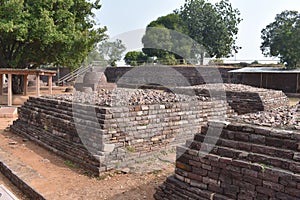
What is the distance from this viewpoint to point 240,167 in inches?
122

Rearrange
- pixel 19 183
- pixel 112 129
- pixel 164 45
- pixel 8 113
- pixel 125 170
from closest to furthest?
pixel 19 183
pixel 125 170
pixel 112 129
pixel 8 113
pixel 164 45

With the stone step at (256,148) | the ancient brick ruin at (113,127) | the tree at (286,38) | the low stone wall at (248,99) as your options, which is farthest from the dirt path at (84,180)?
the tree at (286,38)

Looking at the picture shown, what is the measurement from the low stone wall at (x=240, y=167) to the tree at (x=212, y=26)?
27352 millimetres

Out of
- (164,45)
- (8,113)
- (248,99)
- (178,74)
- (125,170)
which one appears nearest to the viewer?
(125,170)

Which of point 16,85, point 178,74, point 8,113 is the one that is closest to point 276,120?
point 8,113

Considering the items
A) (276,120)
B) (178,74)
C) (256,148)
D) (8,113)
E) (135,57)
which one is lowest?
(8,113)

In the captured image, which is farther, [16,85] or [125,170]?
[16,85]

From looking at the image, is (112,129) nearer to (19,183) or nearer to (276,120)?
(19,183)

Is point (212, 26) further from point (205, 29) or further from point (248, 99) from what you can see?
point (248, 99)

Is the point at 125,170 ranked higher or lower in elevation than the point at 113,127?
lower

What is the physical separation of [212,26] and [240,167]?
29.4m

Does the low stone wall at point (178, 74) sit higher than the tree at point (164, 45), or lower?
lower

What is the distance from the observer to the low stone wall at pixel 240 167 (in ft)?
9.37

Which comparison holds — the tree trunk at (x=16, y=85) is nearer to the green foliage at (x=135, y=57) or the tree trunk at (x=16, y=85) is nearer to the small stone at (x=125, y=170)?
the small stone at (x=125, y=170)
